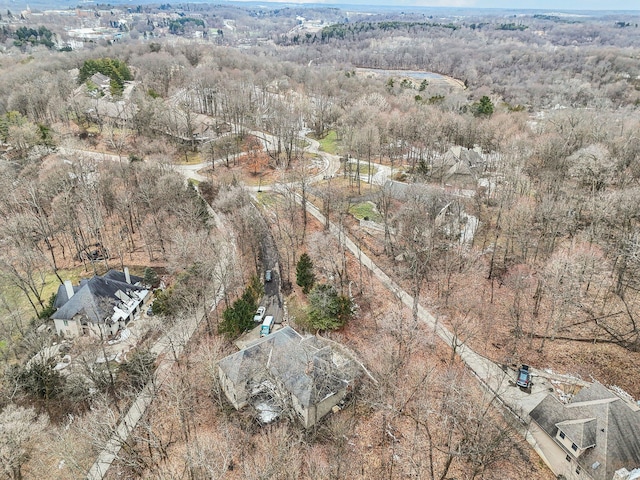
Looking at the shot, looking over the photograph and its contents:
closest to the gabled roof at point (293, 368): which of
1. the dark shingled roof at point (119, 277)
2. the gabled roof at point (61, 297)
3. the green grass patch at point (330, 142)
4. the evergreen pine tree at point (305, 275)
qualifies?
the evergreen pine tree at point (305, 275)

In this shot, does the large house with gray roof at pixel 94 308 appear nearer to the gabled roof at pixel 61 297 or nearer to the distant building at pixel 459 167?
the gabled roof at pixel 61 297

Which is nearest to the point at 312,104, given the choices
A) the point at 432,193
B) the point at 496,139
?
the point at 496,139

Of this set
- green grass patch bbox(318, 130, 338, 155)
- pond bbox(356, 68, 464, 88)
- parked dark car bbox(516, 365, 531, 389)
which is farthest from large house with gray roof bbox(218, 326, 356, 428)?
pond bbox(356, 68, 464, 88)

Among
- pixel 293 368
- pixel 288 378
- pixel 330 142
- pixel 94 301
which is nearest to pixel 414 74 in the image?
pixel 330 142

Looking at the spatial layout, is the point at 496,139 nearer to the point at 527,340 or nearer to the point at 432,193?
the point at 432,193

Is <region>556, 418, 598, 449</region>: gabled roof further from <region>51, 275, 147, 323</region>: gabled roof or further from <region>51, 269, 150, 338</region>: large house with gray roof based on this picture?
<region>51, 275, 147, 323</region>: gabled roof

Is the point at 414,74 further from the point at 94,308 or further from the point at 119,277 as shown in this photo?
the point at 94,308
